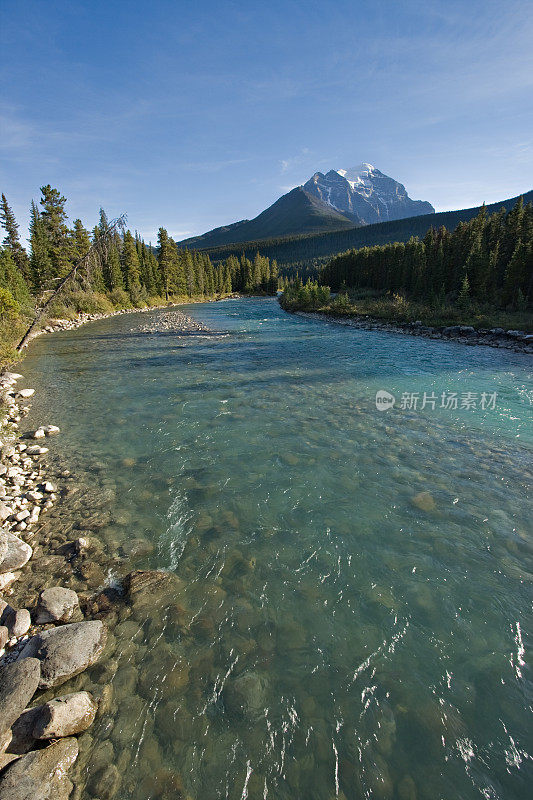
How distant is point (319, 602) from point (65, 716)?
3.31 m

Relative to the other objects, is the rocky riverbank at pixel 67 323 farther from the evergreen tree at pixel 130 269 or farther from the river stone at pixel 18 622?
the river stone at pixel 18 622

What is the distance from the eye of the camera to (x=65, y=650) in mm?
4152

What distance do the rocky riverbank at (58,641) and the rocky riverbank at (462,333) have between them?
28776 millimetres

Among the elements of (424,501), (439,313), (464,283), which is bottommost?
(424,501)

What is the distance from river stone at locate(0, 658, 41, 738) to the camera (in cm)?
345

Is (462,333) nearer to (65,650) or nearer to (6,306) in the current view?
(65,650)

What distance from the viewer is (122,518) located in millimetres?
6793

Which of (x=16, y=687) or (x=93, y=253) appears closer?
(x=16, y=687)

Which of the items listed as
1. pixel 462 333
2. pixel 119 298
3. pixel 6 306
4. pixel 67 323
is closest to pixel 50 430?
pixel 6 306

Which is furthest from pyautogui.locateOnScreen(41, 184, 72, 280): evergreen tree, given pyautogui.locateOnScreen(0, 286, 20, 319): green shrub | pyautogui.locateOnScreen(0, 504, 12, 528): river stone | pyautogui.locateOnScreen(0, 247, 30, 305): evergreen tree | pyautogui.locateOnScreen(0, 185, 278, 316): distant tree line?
pyautogui.locateOnScreen(0, 504, 12, 528): river stone

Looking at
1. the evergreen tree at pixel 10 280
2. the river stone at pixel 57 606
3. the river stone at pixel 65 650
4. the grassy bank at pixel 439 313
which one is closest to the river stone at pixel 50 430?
the river stone at pixel 57 606

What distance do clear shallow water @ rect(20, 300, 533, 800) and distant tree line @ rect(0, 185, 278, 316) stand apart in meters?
17.1

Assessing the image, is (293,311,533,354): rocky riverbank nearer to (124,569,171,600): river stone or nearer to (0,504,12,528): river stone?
(124,569,171,600): river stone

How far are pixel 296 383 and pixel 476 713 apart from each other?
44.3 ft
